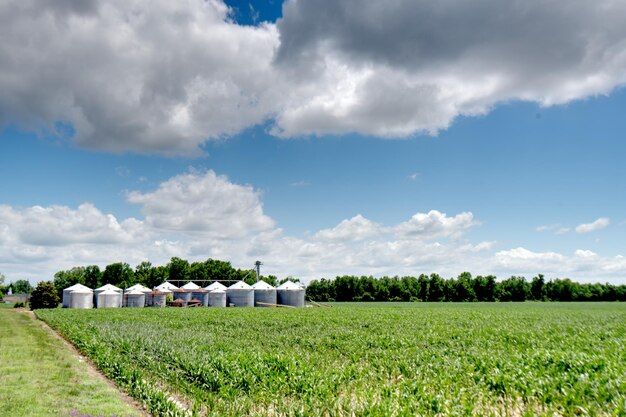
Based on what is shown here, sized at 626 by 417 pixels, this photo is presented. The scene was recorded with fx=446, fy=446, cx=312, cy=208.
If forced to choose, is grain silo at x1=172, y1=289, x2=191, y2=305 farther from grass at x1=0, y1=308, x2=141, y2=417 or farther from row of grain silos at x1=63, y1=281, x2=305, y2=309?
grass at x1=0, y1=308, x2=141, y2=417

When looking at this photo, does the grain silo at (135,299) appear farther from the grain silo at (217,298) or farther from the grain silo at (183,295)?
the grain silo at (217,298)

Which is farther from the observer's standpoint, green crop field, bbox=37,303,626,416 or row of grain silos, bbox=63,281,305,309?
row of grain silos, bbox=63,281,305,309

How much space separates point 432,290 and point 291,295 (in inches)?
2551

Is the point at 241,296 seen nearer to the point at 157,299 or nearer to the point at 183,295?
the point at 183,295

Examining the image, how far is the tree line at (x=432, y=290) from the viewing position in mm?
133875

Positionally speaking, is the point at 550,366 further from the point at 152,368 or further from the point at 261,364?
the point at 152,368

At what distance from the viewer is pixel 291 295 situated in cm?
8631

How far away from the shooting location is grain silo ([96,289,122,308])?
7900 centimetres

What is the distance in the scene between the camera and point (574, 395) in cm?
1117

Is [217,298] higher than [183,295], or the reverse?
[183,295]

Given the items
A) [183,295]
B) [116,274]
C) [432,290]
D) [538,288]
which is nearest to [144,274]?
[116,274]

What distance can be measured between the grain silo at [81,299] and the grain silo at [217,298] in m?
20.5

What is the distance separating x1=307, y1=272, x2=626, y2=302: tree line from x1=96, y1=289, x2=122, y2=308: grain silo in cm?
6505

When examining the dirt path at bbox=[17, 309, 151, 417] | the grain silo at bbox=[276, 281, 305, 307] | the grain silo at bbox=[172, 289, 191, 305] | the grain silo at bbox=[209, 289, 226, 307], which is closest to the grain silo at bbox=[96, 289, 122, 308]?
the grain silo at bbox=[172, 289, 191, 305]
